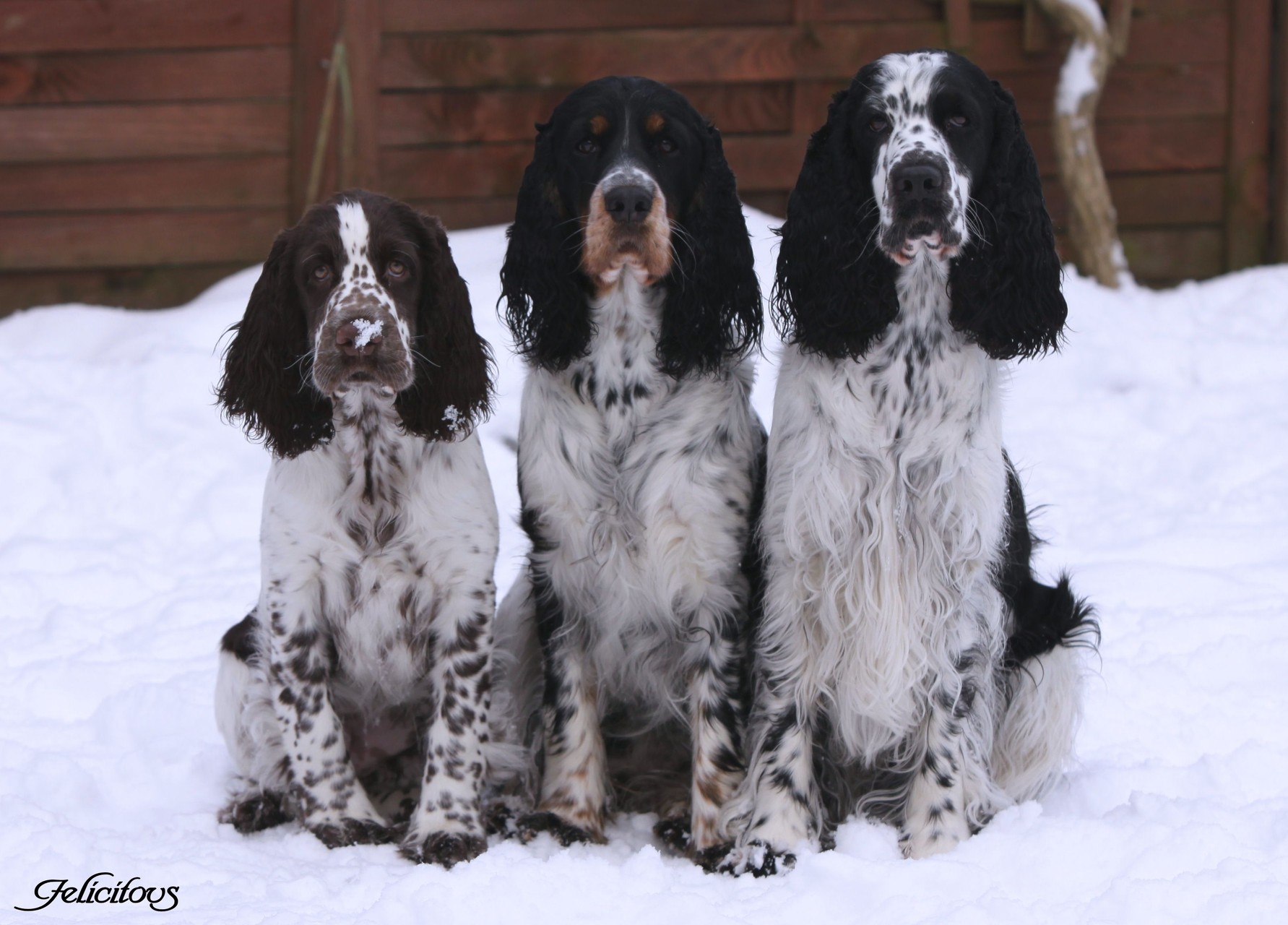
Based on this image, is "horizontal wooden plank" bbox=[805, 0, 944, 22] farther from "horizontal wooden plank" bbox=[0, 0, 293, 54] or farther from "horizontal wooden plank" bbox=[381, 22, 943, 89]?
"horizontal wooden plank" bbox=[0, 0, 293, 54]

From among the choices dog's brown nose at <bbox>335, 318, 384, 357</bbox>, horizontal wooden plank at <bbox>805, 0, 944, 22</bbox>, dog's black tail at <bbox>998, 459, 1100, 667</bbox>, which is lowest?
dog's black tail at <bbox>998, 459, 1100, 667</bbox>

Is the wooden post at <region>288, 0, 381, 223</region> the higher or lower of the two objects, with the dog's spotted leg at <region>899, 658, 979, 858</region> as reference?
higher

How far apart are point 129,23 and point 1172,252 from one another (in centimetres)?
544

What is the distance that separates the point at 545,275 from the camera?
3.39 metres

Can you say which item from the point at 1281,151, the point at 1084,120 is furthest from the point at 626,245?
the point at 1281,151

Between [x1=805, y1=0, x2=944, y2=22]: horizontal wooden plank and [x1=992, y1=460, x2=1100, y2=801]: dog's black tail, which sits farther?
[x1=805, y1=0, x2=944, y2=22]: horizontal wooden plank

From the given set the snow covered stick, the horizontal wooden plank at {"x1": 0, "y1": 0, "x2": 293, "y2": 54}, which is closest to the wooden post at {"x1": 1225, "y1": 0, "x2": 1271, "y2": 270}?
the snow covered stick

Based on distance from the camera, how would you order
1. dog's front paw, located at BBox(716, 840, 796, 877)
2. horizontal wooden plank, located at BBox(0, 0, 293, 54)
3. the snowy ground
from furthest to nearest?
1. horizontal wooden plank, located at BBox(0, 0, 293, 54)
2. dog's front paw, located at BBox(716, 840, 796, 877)
3. the snowy ground

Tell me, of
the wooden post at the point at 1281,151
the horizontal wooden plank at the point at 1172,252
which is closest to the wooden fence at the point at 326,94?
the horizontal wooden plank at the point at 1172,252

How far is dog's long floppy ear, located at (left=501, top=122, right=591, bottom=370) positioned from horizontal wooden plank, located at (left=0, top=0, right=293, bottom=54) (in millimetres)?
4104

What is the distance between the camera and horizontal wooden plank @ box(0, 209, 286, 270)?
712cm

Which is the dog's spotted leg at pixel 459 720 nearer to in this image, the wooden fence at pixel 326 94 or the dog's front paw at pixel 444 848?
the dog's front paw at pixel 444 848

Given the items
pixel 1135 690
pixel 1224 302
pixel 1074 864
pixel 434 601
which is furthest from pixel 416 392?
pixel 1224 302

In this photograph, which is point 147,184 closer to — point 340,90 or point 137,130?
point 137,130
